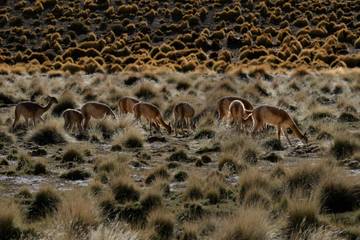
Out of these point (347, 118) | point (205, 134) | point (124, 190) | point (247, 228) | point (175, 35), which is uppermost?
point (247, 228)

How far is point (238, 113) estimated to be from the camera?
16.6 metres

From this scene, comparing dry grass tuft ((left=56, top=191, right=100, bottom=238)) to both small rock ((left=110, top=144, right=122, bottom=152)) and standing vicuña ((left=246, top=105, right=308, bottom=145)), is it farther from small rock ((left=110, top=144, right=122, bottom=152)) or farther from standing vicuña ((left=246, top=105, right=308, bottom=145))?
standing vicuña ((left=246, top=105, right=308, bottom=145))

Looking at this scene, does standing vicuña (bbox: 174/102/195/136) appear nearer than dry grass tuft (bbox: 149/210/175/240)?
No

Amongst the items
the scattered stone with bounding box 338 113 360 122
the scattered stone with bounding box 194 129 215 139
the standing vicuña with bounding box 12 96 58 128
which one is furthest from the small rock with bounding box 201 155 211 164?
the scattered stone with bounding box 338 113 360 122

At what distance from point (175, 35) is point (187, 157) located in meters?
35.4

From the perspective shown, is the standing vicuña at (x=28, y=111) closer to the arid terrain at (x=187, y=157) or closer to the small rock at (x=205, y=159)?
the arid terrain at (x=187, y=157)

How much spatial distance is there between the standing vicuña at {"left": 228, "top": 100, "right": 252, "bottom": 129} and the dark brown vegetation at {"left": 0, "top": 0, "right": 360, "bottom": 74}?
17029 mm

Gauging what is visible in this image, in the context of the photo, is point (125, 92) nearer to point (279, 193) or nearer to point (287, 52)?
point (279, 193)

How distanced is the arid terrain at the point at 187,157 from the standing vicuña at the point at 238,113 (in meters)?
0.39

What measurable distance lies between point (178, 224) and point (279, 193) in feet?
6.67

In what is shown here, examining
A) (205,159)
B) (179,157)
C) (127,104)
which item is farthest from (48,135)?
(205,159)

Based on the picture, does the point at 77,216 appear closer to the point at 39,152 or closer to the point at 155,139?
the point at 39,152

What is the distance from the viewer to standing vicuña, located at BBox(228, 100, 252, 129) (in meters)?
16.4

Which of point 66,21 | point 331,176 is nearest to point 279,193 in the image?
point 331,176
